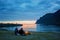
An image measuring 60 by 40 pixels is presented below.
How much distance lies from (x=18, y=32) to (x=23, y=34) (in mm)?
488

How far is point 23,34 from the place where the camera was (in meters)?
13.0

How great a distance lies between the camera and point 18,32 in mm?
13242
